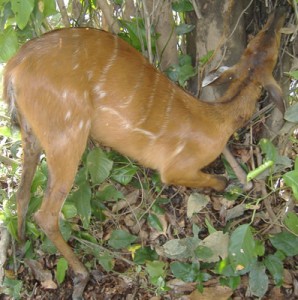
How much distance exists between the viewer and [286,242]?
3.24 metres

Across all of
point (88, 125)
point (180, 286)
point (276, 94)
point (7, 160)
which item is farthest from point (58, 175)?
point (276, 94)

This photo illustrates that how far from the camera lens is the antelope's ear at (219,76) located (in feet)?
10.1

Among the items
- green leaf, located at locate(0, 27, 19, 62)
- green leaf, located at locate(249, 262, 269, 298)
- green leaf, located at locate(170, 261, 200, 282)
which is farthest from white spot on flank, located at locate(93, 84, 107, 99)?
green leaf, located at locate(249, 262, 269, 298)

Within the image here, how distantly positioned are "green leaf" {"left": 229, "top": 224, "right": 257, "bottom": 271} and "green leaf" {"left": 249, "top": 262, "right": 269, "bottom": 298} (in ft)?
0.75

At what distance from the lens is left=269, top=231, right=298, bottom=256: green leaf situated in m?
3.22

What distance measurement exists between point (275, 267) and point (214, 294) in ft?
1.47

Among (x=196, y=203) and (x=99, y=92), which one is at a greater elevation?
(x=99, y=92)

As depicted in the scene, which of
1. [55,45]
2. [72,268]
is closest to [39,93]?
[55,45]

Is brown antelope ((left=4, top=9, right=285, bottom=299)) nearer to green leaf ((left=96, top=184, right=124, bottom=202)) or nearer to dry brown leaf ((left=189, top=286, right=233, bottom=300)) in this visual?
green leaf ((left=96, top=184, right=124, bottom=202))

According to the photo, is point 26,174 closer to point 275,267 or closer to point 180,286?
point 180,286

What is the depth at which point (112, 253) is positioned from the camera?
A: 11.6ft

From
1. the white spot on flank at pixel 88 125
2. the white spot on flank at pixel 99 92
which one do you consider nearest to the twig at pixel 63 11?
the white spot on flank at pixel 99 92

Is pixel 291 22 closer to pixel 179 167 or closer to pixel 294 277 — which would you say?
pixel 179 167

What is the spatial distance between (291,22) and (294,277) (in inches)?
68.4
